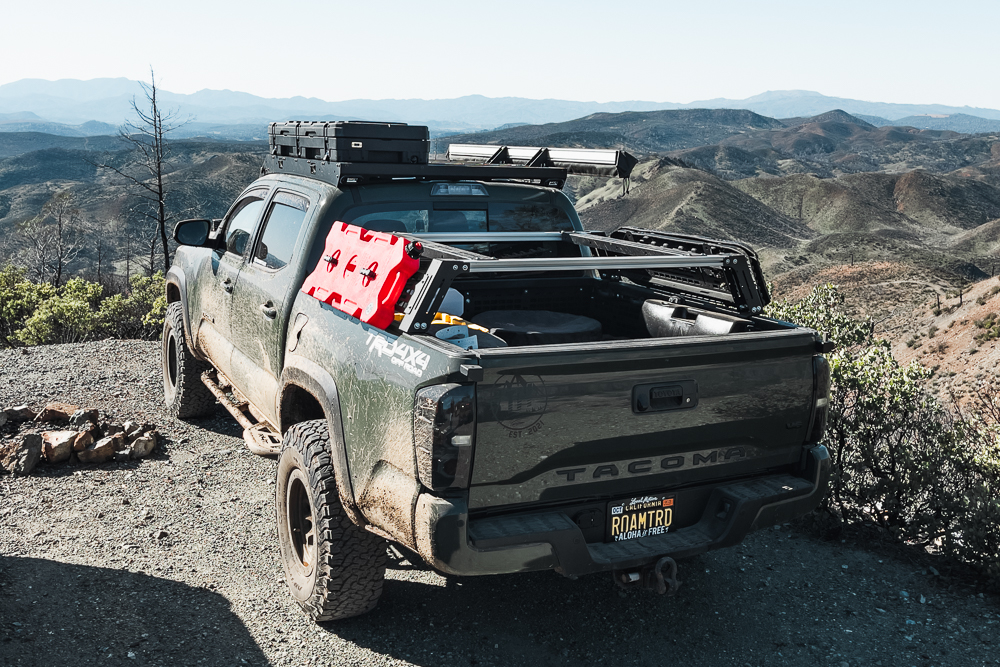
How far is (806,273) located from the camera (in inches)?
1542

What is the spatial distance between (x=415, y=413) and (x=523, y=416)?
0.40m

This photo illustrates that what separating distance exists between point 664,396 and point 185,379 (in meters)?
4.88

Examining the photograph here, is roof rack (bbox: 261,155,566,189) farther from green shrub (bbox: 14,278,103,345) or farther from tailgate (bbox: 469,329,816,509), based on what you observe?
green shrub (bbox: 14,278,103,345)

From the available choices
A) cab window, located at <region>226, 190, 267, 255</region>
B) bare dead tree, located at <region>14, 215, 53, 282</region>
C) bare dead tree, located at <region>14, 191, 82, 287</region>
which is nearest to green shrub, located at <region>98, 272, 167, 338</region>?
cab window, located at <region>226, 190, 267, 255</region>

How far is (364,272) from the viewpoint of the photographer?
362cm

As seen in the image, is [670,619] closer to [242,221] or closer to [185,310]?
[242,221]

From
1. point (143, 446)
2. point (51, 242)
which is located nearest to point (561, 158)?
point (143, 446)

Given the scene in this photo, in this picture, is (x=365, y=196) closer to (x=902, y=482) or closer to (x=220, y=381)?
(x=220, y=381)

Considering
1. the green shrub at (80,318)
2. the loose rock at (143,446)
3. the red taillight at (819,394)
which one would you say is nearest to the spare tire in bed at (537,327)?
the red taillight at (819,394)

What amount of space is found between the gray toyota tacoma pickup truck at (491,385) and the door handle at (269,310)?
23 mm

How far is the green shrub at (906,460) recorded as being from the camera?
4.86 metres

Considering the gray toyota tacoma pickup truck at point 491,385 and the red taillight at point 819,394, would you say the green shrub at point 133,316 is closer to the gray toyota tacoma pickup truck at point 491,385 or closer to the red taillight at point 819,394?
the gray toyota tacoma pickup truck at point 491,385

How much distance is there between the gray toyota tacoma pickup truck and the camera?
299cm

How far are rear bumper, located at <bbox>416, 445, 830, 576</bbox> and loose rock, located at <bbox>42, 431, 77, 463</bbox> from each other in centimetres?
413
